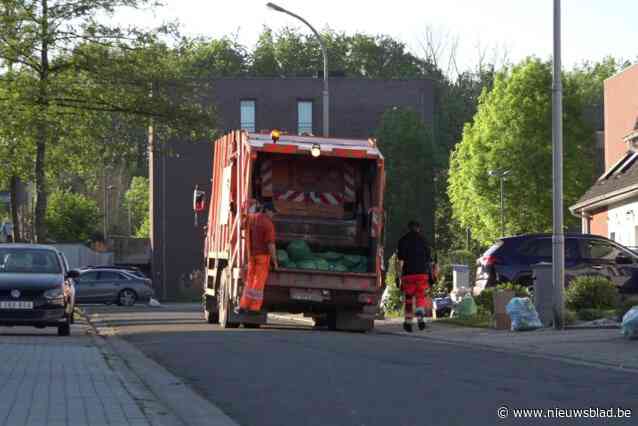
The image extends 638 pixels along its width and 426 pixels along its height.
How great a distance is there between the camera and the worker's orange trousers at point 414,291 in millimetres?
23531

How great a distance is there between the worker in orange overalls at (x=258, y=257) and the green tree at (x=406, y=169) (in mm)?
54725

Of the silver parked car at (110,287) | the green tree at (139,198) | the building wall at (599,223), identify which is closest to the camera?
the building wall at (599,223)

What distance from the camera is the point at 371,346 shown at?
1853 centimetres

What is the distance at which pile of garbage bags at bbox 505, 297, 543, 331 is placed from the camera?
22.7 m

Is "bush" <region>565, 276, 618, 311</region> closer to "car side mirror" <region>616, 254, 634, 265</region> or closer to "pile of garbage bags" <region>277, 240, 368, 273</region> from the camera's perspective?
"car side mirror" <region>616, 254, 634, 265</region>

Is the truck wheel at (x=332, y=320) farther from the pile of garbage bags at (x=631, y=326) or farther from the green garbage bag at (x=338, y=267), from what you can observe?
the pile of garbage bags at (x=631, y=326)

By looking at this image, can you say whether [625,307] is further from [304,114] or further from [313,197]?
[304,114]

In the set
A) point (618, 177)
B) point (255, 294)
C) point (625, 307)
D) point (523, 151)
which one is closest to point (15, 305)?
point (255, 294)

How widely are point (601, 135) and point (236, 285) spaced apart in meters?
61.7

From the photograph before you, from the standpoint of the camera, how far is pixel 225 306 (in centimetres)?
2578

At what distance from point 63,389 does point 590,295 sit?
1585 cm

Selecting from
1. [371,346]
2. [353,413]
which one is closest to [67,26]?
[371,346]

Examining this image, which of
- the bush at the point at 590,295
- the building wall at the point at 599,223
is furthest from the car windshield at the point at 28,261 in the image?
the building wall at the point at 599,223

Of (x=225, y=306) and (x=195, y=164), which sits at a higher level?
(x=195, y=164)
